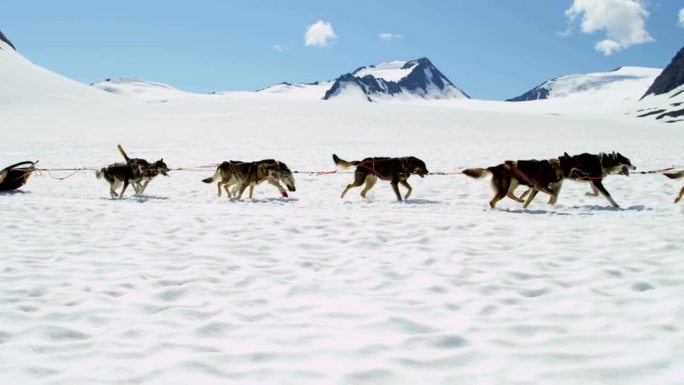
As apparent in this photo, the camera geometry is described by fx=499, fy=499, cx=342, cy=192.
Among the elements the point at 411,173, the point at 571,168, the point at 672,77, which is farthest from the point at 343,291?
the point at 672,77

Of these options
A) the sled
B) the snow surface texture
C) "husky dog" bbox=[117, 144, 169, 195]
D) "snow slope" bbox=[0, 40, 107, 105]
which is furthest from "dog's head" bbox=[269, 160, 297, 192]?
"snow slope" bbox=[0, 40, 107, 105]

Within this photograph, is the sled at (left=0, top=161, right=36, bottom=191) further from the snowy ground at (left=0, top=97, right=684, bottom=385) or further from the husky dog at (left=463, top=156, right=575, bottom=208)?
the husky dog at (left=463, top=156, right=575, bottom=208)

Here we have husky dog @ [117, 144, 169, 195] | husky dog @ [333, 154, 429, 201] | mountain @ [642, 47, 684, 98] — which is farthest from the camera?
mountain @ [642, 47, 684, 98]

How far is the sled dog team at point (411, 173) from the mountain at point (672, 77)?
534 feet

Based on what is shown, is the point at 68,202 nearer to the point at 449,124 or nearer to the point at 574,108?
the point at 449,124

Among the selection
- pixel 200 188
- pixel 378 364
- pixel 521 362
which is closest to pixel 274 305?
pixel 378 364

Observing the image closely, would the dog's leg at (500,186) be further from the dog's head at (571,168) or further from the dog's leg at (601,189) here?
the dog's leg at (601,189)

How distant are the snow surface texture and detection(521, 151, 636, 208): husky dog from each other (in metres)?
0.49

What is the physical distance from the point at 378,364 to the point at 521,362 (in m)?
0.90

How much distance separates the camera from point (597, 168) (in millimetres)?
10164

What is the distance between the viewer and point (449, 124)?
151ft

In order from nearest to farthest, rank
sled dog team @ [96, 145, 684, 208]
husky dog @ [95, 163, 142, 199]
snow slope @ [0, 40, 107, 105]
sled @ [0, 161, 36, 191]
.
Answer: sled dog team @ [96, 145, 684, 208] < husky dog @ [95, 163, 142, 199] < sled @ [0, 161, 36, 191] < snow slope @ [0, 40, 107, 105]

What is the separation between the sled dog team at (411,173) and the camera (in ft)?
32.7

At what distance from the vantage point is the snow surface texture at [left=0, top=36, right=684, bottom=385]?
3.13 meters
